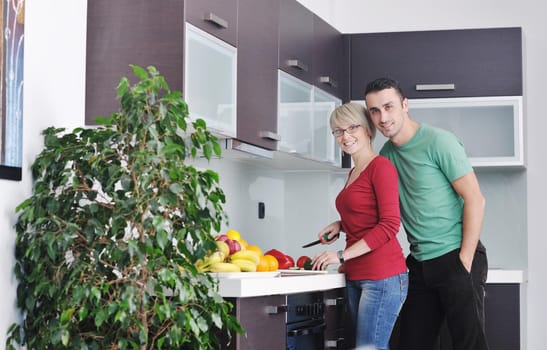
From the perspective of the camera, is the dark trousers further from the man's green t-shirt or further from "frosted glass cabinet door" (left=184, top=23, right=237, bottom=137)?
"frosted glass cabinet door" (left=184, top=23, right=237, bottom=137)

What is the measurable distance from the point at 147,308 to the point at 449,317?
1455 mm

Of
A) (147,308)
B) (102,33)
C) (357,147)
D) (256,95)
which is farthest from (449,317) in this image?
(102,33)

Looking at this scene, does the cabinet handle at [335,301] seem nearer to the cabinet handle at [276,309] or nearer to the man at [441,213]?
the man at [441,213]

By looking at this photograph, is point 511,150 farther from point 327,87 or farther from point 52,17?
point 52,17

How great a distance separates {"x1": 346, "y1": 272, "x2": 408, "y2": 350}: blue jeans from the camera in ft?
10.5

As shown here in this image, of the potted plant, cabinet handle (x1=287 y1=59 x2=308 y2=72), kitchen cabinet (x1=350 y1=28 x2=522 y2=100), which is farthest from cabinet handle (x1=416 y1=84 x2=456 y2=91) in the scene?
the potted plant

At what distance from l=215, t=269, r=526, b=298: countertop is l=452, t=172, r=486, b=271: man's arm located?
0.49 meters

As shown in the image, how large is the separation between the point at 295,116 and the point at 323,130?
1.26 feet

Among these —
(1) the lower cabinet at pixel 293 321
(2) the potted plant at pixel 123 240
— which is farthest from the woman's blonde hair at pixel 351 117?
(2) the potted plant at pixel 123 240

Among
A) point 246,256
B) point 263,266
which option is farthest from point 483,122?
point 246,256

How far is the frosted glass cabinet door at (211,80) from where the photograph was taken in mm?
2990

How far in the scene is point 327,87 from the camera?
14.8 feet

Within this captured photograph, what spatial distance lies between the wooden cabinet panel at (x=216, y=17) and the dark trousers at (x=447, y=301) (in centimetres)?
116

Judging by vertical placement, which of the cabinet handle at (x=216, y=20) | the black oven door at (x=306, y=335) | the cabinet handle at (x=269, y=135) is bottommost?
the black oven door at (x=306, y=335)
